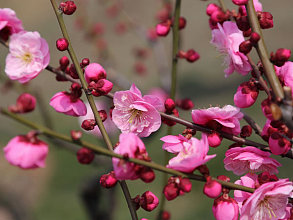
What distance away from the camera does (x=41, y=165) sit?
1.71ft

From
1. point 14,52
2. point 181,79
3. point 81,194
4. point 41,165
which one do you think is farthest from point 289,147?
point 181,79

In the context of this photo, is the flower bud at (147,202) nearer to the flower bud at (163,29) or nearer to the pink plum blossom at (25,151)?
the pink plum blossom at (25,151)

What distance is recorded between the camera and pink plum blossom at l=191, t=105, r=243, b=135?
2.00 ft

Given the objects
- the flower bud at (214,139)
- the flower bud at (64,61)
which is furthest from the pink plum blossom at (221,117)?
the flower bud at (64,61)

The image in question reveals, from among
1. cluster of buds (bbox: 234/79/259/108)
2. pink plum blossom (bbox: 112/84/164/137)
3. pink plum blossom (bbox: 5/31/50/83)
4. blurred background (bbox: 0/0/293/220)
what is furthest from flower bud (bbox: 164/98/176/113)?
blurred background (bbox: 0/0/293/220)

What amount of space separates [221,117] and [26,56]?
1.28ft

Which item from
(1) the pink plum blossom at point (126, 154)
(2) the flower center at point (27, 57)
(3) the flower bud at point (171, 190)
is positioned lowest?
(3) the flower bud at point (171, 190)

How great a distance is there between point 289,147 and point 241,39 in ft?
0.74

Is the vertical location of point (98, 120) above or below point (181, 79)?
above

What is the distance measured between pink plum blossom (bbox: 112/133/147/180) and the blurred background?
880 millimetres

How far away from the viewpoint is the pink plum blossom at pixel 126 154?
1.63 feet

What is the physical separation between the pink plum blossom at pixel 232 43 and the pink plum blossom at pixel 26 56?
1.09 ft

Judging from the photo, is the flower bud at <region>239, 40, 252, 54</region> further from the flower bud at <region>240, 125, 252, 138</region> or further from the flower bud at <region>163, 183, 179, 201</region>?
the flower bud at <region>163, 183, 179, 201</region>

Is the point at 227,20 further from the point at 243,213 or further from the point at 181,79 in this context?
the point at 181,79
